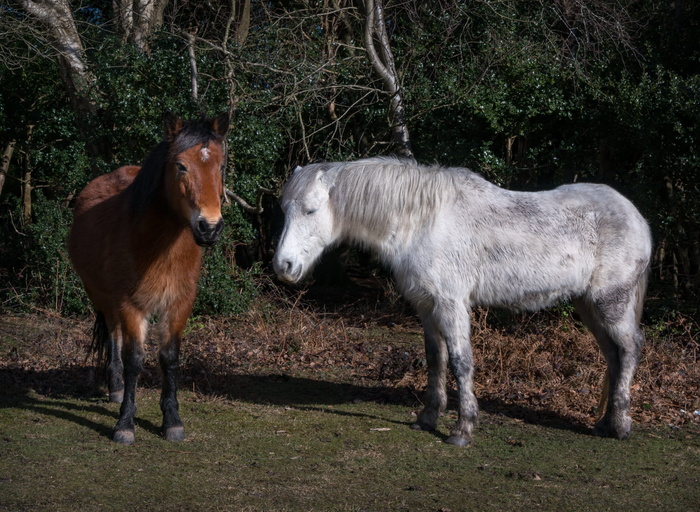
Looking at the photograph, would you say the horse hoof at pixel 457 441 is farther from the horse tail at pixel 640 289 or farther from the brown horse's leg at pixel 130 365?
the brown horse's leg at pixel 130 365

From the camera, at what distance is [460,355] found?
4.93 meters

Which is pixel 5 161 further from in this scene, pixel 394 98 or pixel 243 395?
pixel 243 395

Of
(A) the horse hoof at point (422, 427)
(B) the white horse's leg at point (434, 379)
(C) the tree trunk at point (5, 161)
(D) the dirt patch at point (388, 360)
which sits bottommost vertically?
(D) the dirt patch at point (388, 360)

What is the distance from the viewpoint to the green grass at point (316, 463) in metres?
3.92

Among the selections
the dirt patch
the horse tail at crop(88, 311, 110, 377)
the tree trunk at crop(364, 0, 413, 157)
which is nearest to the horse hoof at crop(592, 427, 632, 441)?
the dirt patch

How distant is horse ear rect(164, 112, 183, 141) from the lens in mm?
4672

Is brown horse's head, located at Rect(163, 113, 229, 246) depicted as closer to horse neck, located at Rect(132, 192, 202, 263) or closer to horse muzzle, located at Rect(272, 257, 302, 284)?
horse neck, located at Rect(132, 192, 202, 263)

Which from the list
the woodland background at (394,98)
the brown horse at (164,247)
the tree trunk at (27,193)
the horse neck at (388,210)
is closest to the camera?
the brown horse at (164,247)

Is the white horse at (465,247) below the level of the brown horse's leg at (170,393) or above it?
above

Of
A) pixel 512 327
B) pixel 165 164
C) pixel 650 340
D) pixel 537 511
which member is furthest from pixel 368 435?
pixel 650 340

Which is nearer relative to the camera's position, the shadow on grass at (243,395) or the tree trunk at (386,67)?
the shadow on grass at (243,395)

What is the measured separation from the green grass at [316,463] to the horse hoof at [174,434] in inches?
2.0

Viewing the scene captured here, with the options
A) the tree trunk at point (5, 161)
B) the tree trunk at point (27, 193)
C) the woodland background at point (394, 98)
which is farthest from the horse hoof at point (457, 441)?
the tree trunk at point (5, 161)

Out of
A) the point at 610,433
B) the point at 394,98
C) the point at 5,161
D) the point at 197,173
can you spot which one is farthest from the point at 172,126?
the point at 5,161
